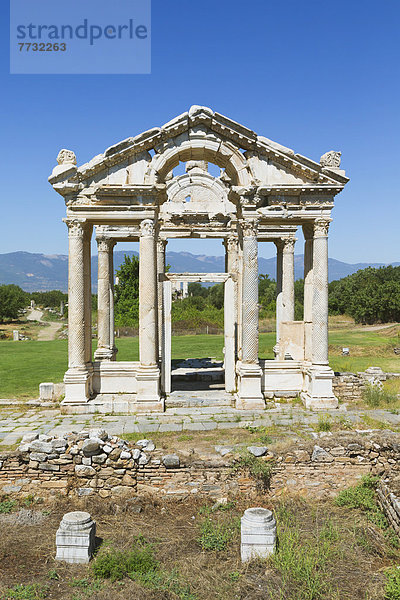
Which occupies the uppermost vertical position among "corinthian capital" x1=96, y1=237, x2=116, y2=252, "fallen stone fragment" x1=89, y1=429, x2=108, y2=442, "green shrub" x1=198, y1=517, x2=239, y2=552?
"corinthian capital" x1=96, y1=237, x2=116, y2=252

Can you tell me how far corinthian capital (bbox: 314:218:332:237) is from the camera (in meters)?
14.4

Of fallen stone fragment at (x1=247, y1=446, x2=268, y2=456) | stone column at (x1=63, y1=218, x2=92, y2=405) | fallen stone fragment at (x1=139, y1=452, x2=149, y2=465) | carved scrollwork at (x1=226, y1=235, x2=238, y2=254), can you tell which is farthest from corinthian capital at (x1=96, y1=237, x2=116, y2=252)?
fallen stone fragment at (x1=247, y1=446, x2=268, y2=456)

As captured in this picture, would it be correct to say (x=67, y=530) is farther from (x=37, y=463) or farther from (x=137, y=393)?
(x=137, y=393)

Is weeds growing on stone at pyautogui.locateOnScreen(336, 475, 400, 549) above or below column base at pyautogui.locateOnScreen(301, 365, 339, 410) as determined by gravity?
below

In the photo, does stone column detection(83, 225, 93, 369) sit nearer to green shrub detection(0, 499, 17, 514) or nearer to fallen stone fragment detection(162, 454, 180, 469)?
green shrub detection(0, 499, 17, 514)

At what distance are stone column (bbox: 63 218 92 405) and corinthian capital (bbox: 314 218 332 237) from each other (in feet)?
23.0

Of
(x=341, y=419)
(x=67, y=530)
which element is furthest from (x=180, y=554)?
(x=341, y=419)

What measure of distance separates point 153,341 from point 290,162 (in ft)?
22.1

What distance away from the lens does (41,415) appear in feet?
44.3

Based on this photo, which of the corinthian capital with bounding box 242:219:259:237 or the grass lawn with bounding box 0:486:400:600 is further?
the corinthian capital with bounding box 242:219:259:237

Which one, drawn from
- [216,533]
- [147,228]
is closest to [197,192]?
[147,228]

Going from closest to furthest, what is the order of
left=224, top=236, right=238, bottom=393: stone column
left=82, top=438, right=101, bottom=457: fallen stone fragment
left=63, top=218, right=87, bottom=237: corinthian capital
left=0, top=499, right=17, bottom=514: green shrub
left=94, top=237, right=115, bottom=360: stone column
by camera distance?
left=0, top=499, right=17, bottom=514: green shrub < left=82, top=438, right=101, bottom=457: fallen stone fragment < left=63, top=218, right=87, bottom=237: corinthian capital < left=224, top=236, right=238, bottom=393: stone column < left=94, top=237, right=115, bottom=360: stone column

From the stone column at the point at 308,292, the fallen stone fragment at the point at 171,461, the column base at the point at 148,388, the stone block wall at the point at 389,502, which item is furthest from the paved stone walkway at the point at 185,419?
the stone block wall at the point at 389,502

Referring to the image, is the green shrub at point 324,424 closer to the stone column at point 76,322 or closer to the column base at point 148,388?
the column base at point 148,388
